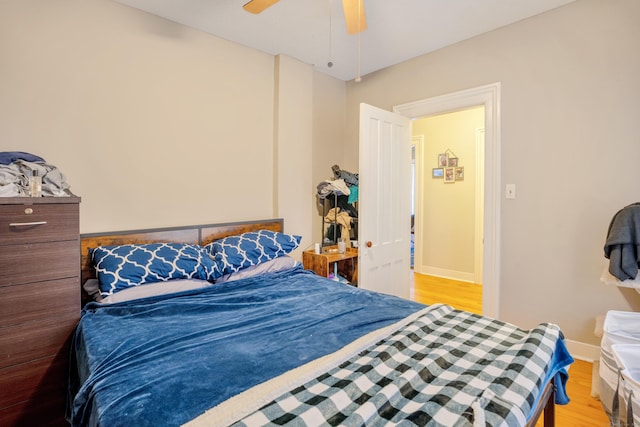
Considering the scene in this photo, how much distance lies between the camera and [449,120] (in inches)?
189

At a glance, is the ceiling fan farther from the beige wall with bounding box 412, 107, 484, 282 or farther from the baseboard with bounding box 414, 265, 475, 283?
the baseboard with bounding box 414, 265, 475, 283

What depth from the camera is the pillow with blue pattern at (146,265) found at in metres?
1.88

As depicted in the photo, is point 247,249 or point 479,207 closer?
point 247,249

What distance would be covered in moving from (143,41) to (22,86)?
83 centimetres

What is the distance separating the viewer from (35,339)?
5.30 ft

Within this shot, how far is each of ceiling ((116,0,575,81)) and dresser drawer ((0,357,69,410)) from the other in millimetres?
2307

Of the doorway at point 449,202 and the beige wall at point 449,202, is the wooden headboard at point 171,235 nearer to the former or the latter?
the doorway at point 449,202

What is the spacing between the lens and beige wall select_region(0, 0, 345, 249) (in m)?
2.04

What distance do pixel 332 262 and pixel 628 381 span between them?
2.16 meters

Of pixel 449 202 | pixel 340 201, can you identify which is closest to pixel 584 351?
pixel 340 201

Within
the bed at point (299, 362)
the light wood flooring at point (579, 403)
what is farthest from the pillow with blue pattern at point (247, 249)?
the light wood flooring at point (579, 403)

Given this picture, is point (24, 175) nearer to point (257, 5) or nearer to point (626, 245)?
point (257, 5)

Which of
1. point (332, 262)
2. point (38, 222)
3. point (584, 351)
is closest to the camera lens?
point (38, 222)

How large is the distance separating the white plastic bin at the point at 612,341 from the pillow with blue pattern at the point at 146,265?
231 cm
